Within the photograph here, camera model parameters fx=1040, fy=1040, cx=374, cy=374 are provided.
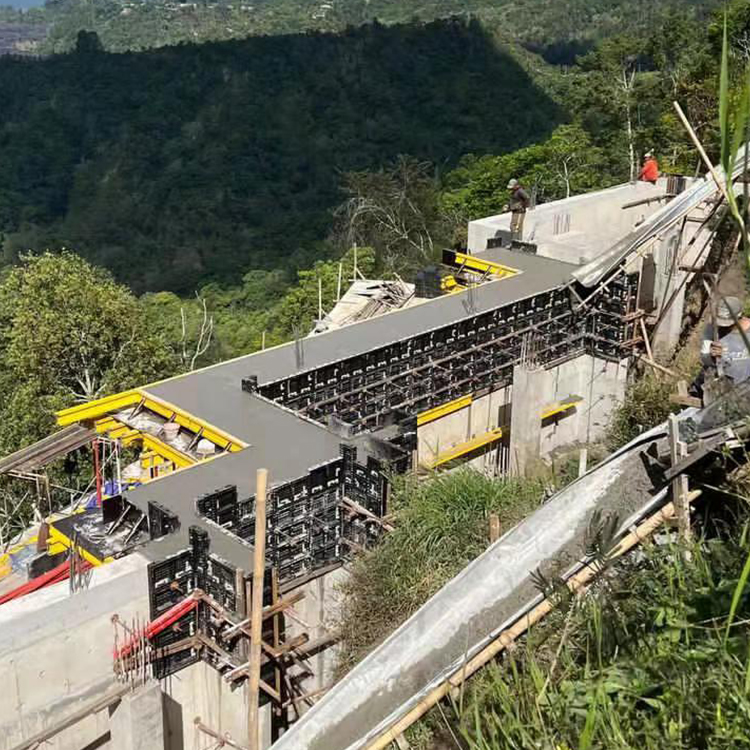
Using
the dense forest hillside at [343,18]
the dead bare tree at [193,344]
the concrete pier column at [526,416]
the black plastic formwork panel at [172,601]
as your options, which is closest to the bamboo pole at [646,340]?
the concrete pier column at [526,416]

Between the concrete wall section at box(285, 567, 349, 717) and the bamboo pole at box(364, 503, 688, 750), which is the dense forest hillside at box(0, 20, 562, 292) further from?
the bamboo pole at box(364, 503, 688, 750)

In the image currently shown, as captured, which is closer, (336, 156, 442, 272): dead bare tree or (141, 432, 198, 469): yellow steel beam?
(141, 432, 198, 469): yellow steel beam

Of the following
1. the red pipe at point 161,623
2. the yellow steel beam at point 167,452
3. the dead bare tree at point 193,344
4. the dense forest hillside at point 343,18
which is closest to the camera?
the red pipe at point 161,623

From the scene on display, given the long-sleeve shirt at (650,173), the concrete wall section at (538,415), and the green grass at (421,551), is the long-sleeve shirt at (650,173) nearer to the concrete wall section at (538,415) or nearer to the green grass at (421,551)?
the concrete wall section at (538,415)

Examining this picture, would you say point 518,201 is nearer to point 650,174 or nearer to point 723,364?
point 650,174

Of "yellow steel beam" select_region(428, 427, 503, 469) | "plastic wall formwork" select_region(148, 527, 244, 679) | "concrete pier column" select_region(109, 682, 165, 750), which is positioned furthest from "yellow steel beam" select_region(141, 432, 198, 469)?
"yellow steel beam" select_region(428, 427, 503, 469)

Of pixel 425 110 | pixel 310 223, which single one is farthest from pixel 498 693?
pixel 425 110

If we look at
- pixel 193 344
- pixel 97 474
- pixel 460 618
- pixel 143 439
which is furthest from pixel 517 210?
pixel 460 618
